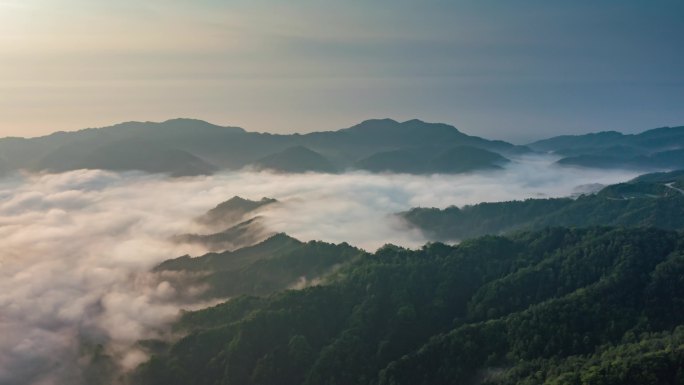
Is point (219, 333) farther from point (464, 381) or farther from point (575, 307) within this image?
point (575, 307)

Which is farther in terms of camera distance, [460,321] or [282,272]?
[282,272]

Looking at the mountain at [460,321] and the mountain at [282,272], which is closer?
the mountain at [460,321]

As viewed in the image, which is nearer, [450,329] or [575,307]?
[575,307]

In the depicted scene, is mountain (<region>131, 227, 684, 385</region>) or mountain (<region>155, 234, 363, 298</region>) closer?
mountain (<region>131, 227, 684, 385</region>)

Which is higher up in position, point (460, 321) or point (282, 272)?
point (282, 272)

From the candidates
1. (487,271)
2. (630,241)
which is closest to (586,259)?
(630,241)

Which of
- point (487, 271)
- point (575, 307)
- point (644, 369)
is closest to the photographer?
point (644, 369)

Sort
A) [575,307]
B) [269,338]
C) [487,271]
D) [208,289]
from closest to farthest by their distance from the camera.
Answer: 1. [575,307]
2. [269,338]
3. [487,271]
4. [208,289]

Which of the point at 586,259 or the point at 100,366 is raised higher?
the point at 586,259
